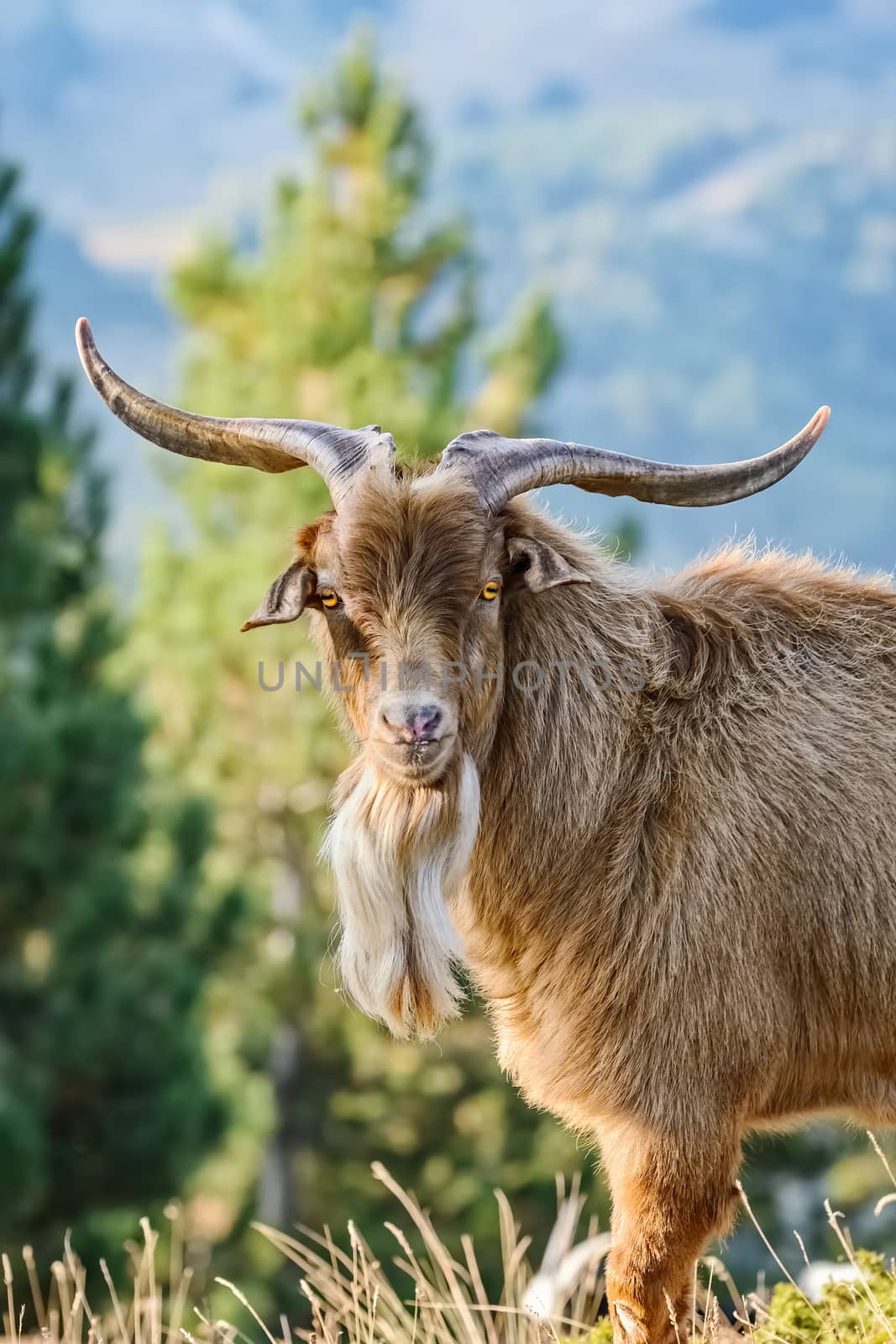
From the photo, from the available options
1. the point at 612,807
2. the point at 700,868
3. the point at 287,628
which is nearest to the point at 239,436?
the point at 612,807

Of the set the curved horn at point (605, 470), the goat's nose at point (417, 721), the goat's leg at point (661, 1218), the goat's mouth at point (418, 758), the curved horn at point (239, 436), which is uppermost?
the curved horn at point (239, 436)

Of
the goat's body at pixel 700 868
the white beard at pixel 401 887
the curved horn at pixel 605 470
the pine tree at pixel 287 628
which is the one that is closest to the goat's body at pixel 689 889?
the goat's body at pixel 700 868

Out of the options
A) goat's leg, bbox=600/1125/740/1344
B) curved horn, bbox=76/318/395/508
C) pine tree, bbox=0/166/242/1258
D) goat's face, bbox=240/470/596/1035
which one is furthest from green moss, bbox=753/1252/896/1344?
pine tree, bbox=0/166/242/1258

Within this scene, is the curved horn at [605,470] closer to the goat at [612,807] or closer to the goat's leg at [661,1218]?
the goat at [612,807]

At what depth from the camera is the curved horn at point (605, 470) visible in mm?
4352

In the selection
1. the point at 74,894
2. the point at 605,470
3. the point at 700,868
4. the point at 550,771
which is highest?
the point at 605,470

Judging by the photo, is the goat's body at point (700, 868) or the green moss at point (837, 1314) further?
the green moss at point (837, 1314)

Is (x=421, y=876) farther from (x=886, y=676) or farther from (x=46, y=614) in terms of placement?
(x=46, y=614)

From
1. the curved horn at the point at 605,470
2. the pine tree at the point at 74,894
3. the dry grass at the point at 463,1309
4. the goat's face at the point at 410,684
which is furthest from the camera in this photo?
the pine tree at the point at 74,894

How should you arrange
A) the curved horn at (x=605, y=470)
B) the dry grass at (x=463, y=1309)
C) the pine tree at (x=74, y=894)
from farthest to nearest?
the pine tree at (x=74, y=894) → the dry grass at (x=463, y=1309) → the curved horn at (x=605, y=470)

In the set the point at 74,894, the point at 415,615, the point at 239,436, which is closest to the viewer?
the point at 415,615

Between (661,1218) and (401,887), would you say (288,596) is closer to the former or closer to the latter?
(401,887)

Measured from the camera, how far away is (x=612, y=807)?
4438 millimetres

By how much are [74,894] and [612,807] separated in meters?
12.3
